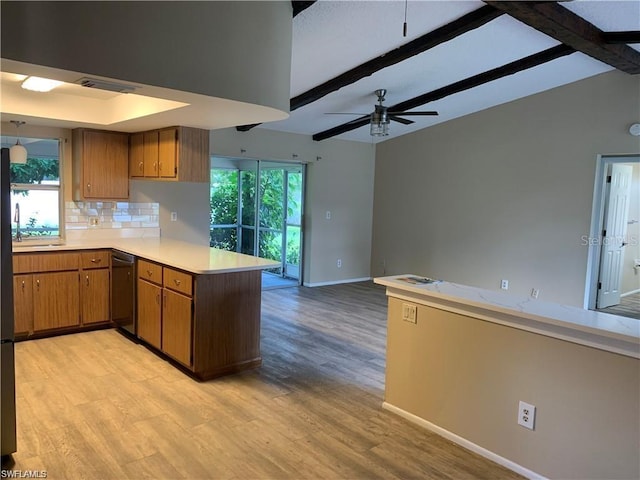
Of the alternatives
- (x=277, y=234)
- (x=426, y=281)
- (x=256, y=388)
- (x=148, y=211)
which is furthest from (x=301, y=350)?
(x=277, y=234)

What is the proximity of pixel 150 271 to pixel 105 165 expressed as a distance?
1.56 m

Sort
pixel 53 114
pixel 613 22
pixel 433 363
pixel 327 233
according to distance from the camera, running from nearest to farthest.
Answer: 1. pixel 433 363
2. pixel 613 22
3. pixel 53 114
4. pixel 327 233

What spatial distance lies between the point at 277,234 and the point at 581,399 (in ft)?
19.0

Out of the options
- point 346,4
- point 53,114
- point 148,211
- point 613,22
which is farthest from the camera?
point 148,211

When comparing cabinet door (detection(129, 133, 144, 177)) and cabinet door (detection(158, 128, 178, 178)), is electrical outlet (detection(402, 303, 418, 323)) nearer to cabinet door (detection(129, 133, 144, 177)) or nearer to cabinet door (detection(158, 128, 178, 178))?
cabinet door (detection(158, 128, 178, 178))

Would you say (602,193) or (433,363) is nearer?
(433,363)

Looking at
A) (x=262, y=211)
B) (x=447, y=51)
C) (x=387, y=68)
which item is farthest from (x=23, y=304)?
(x=447, y=51)

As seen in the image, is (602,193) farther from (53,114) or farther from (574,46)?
(53,114)

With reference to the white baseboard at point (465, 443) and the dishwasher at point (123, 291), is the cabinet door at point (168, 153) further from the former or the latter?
the white baseboard at point (465, 443)

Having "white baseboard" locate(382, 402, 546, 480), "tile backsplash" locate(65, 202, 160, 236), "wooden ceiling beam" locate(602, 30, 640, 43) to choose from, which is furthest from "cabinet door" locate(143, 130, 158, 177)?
"wooden ceiling beam" locate(602, 30, 640, 43)

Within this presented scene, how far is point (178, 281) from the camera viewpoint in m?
3.66

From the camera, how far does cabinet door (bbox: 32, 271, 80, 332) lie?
172 inches

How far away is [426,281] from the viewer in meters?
3.09

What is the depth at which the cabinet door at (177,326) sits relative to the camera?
358cm
